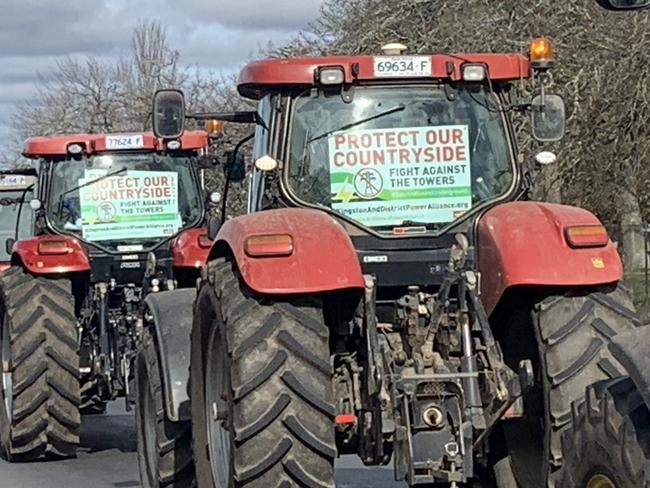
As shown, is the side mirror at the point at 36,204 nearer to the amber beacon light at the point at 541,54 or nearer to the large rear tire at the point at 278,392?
the amber beacon light at the point at 541,54

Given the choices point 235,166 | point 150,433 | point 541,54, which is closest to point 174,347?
point 150,433

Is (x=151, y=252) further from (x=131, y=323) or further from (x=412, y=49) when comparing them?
(x=412, y=49)

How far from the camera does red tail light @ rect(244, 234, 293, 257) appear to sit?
590cm

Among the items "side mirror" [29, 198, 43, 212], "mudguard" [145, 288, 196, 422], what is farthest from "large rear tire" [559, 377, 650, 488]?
"side mirror" [29, 198, 43, 212]

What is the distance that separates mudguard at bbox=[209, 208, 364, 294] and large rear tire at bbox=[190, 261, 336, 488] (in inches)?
4.2

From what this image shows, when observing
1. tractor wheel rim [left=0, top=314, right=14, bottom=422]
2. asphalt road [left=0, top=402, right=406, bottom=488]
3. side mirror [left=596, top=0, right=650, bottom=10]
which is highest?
side mirror [left=596, top=0, right=650, bottom=10]

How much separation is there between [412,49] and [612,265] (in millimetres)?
16572

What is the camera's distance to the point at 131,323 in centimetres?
1076

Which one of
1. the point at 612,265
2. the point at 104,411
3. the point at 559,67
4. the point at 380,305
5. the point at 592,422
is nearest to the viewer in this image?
the point at 592,422

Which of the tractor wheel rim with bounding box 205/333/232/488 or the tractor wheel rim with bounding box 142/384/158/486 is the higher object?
the tractor wheel rim with bounding box 205/333/232/488

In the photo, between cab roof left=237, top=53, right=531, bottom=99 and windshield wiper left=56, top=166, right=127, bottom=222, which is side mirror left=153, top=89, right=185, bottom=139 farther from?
windshield wiper left=56, top=166, right=127, bottom=222

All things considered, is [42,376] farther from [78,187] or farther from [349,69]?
[349,69]

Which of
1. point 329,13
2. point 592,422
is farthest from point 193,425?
point 329,13

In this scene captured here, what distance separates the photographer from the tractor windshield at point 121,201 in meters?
11.7
